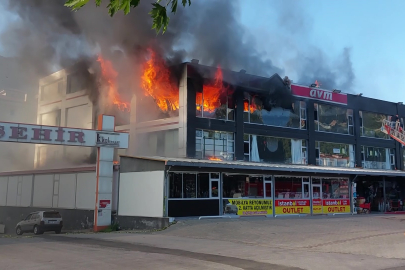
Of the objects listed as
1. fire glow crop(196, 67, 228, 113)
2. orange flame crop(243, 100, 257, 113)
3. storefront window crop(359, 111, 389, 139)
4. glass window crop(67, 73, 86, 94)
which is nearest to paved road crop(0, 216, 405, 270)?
fire glow crop(196, 67, 228, 113)

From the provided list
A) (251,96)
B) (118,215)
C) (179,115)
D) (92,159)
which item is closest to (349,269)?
(118,215)

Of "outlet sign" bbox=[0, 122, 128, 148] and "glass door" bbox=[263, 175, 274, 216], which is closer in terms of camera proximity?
"outlet sign" bbox=[0, 122, 128, 148]

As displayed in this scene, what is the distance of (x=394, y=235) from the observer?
1597cm

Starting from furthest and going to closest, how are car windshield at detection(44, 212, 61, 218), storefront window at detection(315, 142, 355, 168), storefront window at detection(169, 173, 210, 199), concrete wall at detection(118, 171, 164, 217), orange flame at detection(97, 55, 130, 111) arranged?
storefront window at detection(315, 142, 355, 168)
orange flame at detection(97, 55, 130, 111)
car windshield at detection(44, 212, 61, 218)
storefront window at detection(169, 173, 210, 199)
concrete wall at detection(118, 171, 164, 217)

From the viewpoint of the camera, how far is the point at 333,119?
32781mm

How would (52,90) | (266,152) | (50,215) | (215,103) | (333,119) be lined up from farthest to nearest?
(52,90) → (333,119) → (266,152) → (215,103) → (50,215)

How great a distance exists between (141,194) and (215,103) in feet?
28.1

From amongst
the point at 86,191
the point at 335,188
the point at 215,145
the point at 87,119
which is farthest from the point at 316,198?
the point at 87,119

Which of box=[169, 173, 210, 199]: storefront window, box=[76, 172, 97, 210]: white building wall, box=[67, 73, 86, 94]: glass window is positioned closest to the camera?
box=[169, 173, 210, 199]: storefront window

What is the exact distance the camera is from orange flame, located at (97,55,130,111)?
2609 centimetres

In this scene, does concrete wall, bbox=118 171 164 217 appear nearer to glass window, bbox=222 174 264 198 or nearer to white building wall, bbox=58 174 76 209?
glass window, bbox=222 174 264 198

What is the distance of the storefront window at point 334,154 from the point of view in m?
31.6

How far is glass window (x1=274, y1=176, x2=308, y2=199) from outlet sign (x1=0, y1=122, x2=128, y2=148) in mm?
9574

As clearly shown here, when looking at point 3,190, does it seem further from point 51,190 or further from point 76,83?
point 76,83
